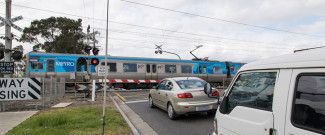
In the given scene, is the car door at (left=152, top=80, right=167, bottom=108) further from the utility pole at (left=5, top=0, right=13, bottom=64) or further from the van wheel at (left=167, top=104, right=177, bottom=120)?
the utility pole at (left=5, top=0, right=13, bottom=64)

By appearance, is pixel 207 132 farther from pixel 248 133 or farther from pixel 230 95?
pixel 248 133

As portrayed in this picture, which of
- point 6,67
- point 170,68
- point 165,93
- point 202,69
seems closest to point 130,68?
point 170,68

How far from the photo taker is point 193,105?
37.1 feet

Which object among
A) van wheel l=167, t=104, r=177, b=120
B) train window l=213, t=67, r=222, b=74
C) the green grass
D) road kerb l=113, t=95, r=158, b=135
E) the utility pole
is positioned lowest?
road kerb l=113, t=95, r=158, b=135

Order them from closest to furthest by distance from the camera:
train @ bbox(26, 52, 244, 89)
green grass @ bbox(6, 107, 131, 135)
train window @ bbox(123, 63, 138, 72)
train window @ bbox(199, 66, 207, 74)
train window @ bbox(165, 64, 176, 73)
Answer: green grass @ bbox(6, 107, 131, 135) < train @ bbox(26, 52, 244, 89) < train window @ bbox(123, 63, 138, 72) < train window @ bbox(165, 64, 176, 73) < train window @ bbox(199, 66, 207, 74)

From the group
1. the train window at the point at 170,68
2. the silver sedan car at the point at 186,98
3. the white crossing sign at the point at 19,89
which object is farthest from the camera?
the train window at the point at 170,68

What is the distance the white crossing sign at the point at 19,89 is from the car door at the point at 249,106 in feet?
40.0

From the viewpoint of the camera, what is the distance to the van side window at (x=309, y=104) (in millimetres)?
2731

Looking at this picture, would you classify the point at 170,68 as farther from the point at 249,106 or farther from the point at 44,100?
the point at 249,106

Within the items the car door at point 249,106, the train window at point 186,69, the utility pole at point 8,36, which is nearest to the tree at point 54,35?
the train window at point 186,69

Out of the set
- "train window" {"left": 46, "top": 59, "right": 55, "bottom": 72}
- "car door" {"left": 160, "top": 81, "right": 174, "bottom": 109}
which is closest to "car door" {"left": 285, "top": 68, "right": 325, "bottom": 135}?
"car door" {"left": 160, "top": 81, "right": 174, "bottom": 109}

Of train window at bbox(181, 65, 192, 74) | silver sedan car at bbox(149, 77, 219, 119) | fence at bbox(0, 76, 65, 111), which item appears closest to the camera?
silver sedan car at bbox(149, 77, 219, 119)

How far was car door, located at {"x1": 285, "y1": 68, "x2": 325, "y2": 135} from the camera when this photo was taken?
108 inches

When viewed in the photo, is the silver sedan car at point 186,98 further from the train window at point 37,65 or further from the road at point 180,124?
the train window at point 37,65
